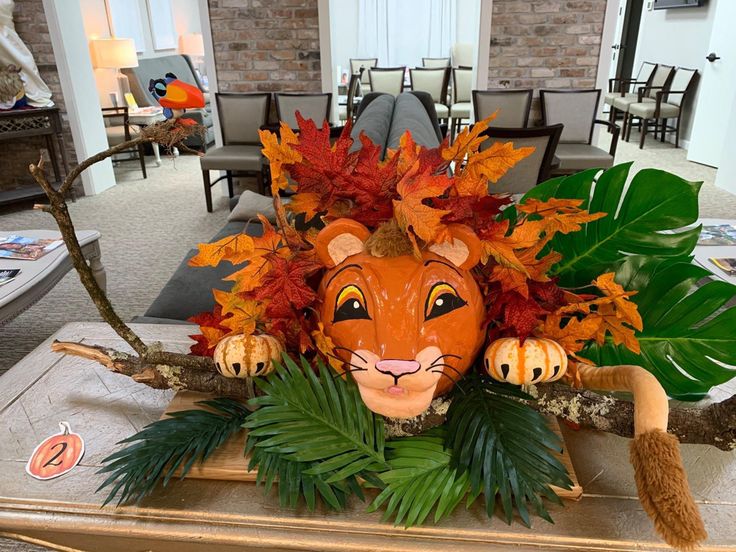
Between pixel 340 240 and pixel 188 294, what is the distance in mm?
1476

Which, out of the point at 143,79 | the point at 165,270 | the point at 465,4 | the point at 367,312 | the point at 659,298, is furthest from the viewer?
the point at 465,4

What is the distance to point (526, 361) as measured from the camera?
692 millimetres

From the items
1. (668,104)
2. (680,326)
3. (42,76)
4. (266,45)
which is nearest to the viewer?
(680,326)

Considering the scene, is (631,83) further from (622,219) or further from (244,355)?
(244,355)

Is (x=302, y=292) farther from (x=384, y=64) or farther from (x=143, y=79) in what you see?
(x=384, y=64)

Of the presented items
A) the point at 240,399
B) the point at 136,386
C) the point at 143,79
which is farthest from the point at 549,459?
the point at 143,79

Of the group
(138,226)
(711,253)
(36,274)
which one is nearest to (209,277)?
(36,274)

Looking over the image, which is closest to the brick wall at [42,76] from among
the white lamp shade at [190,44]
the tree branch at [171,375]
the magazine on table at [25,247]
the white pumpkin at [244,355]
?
the magazine on table at [25,247]

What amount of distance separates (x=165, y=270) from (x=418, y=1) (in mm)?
7268

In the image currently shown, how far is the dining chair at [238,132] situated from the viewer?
13.8ft

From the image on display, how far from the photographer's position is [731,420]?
68 cm

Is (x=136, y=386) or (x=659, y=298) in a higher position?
(x=659, y=298)

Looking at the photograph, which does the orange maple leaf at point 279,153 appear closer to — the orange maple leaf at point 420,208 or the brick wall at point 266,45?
the orange maple leaf at point 420,208

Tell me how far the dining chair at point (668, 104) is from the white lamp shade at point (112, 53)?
5.50m
